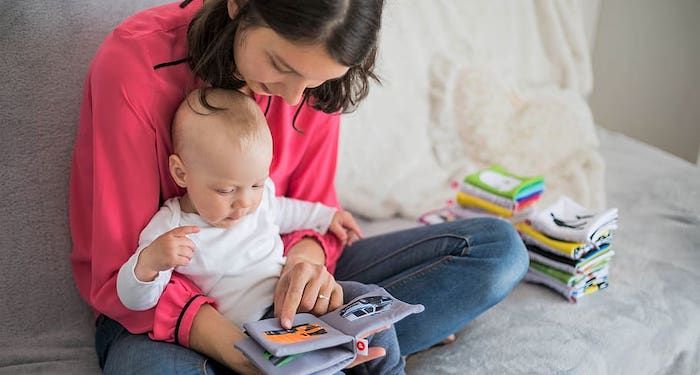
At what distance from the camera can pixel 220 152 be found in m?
1.12

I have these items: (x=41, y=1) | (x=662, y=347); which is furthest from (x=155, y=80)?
(x=662, y=347)

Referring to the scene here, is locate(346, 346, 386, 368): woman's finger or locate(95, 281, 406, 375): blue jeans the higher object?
locate(346, 346, 386, 368): woman's finger

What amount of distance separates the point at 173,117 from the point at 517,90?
1.25m

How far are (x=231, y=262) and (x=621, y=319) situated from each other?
2.75ft

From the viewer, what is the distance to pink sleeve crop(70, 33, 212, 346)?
1143 mm

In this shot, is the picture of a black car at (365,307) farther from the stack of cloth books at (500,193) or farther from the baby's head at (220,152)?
the stack of cloth books at (500,193)

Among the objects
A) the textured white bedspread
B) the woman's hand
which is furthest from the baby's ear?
the textured white bedspread

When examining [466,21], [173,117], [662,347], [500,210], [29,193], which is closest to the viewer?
[173,117]

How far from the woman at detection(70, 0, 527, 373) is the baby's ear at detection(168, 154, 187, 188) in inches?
1.2

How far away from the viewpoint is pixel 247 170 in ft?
3.72

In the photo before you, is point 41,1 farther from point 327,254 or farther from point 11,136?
point 327,254

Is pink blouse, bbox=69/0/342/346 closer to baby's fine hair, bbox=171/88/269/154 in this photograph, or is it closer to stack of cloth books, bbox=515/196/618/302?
baby's fine hair, bbox=171/88/269/154

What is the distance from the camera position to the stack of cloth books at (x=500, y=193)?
1797mm

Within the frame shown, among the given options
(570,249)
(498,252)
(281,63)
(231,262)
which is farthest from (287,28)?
(570,249)
